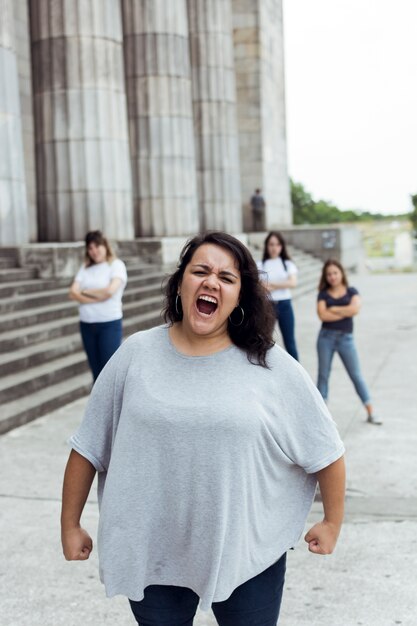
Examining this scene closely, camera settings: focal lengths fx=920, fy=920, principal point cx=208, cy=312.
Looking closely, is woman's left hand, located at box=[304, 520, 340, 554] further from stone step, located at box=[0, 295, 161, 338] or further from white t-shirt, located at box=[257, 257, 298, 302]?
stone step, located at box=[0, 295, 161, 338]

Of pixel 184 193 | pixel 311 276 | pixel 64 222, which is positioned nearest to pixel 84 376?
pixel 64 222

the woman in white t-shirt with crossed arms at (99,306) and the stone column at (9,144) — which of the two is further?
the stone column at (9,144)

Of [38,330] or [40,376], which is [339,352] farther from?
[38,330]

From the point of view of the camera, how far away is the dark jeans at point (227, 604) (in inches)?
95.7

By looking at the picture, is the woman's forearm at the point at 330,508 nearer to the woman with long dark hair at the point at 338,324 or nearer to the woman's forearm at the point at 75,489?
the woman's forearm at the point at 75,489

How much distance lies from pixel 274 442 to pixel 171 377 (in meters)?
0.32

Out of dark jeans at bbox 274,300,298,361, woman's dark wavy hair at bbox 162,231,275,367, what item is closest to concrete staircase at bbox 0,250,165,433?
dark jeans at bbox 274,300,298,361

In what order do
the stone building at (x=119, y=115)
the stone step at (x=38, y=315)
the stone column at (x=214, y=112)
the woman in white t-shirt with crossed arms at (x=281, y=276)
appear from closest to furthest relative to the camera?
the woman in white t-shirt with crossed arms at (x=281, y=276) → the stone step at (x=38, y=315) → the stone building at (x=119, y=115) → the stone column at (x=214, y=112)

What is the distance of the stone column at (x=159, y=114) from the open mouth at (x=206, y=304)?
1784 cm

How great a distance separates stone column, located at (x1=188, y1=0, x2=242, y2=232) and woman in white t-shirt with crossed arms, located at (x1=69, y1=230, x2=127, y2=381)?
56.4 ft

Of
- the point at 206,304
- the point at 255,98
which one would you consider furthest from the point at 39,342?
the point at 255,98

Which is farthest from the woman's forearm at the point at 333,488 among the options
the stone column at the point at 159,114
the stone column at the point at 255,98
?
the stone column at the point at 255,98

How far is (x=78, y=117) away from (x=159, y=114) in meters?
4.07

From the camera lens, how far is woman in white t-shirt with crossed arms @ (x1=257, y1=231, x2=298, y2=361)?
984cm
